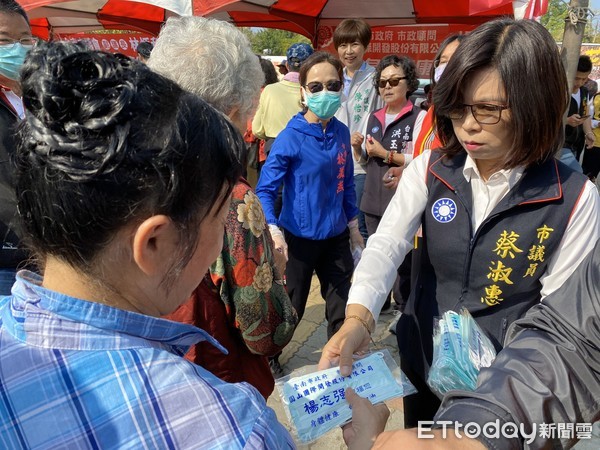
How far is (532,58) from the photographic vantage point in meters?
1.25

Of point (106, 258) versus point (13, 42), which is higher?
point (13, 42)

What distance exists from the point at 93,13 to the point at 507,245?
9.65 metres

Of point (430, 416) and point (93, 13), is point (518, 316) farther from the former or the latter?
point (93, 13)

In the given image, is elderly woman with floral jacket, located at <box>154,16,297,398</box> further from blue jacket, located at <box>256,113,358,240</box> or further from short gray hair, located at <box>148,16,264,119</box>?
blue jacket, located at <box>256,113,358,240</box>

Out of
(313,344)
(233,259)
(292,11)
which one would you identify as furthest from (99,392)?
(292,11)

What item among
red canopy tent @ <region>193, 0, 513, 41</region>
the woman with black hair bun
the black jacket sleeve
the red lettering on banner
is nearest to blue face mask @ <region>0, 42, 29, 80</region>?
the woman with black hair bun

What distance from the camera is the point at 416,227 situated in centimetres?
157

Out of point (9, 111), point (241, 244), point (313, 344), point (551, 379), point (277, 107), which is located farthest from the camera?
point (277, 107)

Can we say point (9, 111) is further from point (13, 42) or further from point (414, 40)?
point (414, 40)

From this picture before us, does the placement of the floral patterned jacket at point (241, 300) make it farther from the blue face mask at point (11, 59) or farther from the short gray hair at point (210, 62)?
the blue face mask at point (11, 59)

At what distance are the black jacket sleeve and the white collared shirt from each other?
0.29 metres

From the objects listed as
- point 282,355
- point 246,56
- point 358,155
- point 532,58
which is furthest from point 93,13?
point 532,58

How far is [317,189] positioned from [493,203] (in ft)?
4.52

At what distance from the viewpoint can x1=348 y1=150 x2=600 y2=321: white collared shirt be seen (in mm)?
1284
